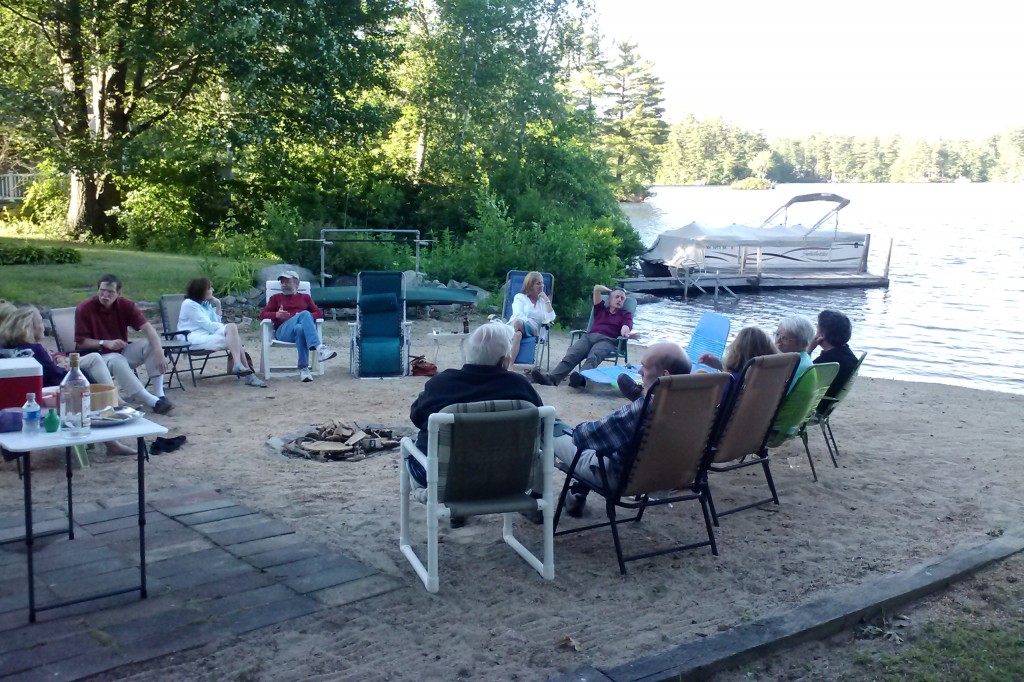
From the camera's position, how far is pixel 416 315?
12812 millimetres

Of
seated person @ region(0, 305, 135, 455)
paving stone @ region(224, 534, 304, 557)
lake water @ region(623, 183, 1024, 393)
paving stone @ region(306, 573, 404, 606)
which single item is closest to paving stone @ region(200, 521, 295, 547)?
paving stone @ region(224, 534, 304, 557)

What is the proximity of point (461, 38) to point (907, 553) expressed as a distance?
23.1 meters

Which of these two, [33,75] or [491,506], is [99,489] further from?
[33,75]

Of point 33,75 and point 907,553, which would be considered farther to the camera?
point 33,75

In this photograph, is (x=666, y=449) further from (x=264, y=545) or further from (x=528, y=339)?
(x=528, y=339)

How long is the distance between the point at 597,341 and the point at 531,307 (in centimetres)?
82

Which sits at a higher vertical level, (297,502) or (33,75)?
(33,75)

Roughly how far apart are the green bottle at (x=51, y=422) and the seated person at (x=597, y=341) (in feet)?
17.1

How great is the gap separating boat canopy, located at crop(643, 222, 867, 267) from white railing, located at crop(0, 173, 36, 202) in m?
17.8

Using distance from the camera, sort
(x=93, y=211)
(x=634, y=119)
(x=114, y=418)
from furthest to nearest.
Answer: (x=634, y=119) < (x=93, y=211) < (x=114, y=418)

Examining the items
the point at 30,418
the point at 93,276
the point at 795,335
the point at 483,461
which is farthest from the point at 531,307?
the point at 93,276

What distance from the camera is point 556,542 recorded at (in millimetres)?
4109

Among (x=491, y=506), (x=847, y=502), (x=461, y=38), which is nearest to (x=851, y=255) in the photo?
(x=461, y=38)

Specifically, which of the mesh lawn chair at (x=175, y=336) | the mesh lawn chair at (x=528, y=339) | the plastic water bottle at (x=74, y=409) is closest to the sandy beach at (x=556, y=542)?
the mesh lawn chair at (x=175, y=336)
